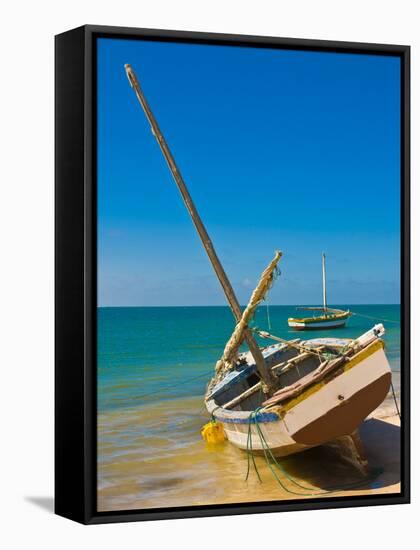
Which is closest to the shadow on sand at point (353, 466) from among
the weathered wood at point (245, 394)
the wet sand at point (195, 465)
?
the wet sand at point (195, 465)

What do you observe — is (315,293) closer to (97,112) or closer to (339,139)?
(339,139)

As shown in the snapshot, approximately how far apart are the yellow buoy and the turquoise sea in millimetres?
224

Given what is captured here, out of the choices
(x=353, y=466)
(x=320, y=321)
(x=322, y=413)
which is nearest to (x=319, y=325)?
(x=320, y=321)

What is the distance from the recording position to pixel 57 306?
838 centimetres

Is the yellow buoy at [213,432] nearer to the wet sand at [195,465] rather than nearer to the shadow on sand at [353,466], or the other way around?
the wet sand at [195,465]

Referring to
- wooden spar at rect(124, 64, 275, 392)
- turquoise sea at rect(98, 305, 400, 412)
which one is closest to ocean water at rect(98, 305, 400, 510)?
turquoise sea at rect(98, 305, 400, 412)

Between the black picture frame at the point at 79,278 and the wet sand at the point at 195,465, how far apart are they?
8 cm

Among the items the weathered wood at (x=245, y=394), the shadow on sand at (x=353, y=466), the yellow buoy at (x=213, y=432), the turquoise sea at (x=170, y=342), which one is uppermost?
the turquoise sea at (x=170, y=342)

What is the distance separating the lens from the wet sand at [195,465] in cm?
823

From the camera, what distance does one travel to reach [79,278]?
8.13m

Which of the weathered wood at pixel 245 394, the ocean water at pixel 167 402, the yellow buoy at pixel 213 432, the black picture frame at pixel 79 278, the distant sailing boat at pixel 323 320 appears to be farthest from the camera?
the weathered wood at pixel 245 394

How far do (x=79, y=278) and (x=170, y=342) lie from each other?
878mm

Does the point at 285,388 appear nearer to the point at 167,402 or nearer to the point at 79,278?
the point at 167,402

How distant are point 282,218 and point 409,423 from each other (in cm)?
161
